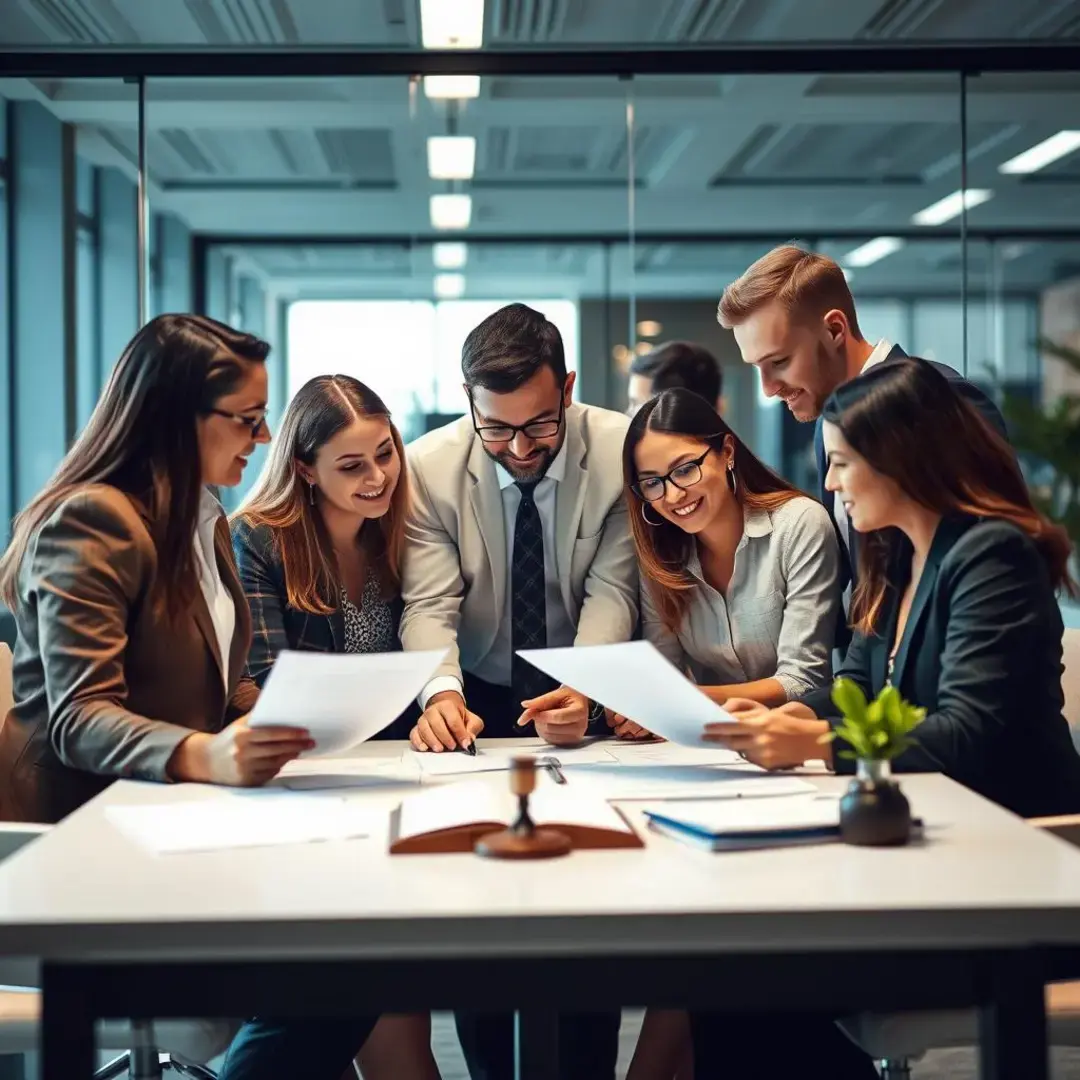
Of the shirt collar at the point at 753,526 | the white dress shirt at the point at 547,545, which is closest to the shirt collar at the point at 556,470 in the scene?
the white dress shirt at the point at 547,545

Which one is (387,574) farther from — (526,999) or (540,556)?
(526,999)

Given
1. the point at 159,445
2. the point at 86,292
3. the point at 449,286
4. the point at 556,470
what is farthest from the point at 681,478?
the point at 86,292

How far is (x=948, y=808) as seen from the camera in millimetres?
1815

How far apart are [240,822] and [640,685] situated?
0.58m

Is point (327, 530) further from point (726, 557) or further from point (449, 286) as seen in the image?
point (449, 286)

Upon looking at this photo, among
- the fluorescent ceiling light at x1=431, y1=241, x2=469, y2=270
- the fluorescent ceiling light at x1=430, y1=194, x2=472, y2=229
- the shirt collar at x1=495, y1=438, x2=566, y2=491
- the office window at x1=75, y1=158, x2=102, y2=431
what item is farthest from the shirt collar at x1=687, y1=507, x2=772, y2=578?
the office window at x1=75, y1=158, x2=102, y2=431

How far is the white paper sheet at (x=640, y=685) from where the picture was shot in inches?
73.9

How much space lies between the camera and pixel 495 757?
7.45 ft

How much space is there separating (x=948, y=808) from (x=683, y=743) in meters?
0.42

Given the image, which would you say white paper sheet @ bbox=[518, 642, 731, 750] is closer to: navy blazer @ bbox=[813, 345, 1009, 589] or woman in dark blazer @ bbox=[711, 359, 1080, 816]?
woman in dark blazer @ bbox=[711, 359, 1080, 816]

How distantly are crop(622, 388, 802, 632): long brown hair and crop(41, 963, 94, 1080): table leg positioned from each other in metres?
1.48

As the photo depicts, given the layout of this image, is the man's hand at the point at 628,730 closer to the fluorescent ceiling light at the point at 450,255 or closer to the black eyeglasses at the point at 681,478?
the black eyeglasses at the point at 681,478

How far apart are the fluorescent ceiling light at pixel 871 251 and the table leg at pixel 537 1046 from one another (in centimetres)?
491

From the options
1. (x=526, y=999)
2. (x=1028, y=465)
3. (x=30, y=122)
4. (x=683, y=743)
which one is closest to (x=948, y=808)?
(x=683, y=743)
